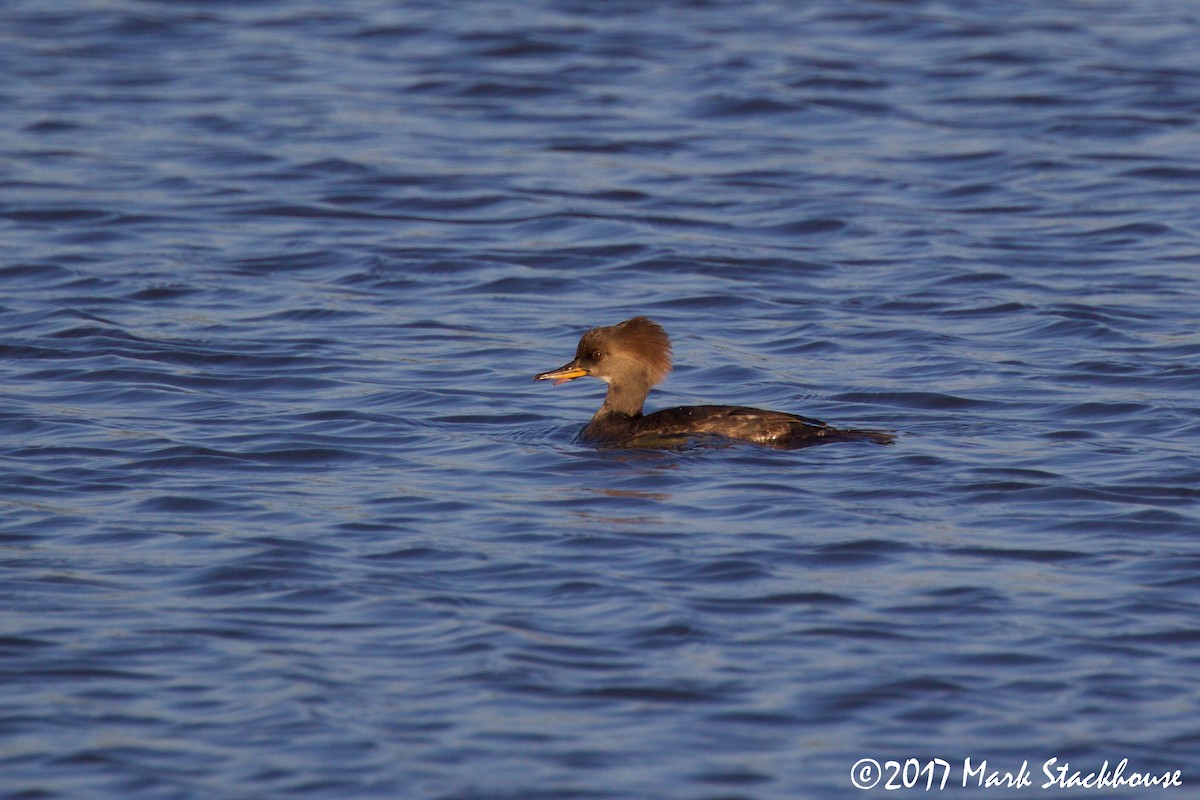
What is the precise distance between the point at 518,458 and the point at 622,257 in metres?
4.55

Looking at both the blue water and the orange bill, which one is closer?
the blue water

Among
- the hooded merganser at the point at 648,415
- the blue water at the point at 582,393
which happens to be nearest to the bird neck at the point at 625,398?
the hooded merganser at the point at 648,415

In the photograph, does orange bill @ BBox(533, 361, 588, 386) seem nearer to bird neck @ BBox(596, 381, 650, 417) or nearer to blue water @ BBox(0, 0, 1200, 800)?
bird neck @ BBox(596, 381, 650, 417)

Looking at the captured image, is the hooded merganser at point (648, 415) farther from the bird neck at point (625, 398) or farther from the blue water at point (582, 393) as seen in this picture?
the blue water at point (582, 393)

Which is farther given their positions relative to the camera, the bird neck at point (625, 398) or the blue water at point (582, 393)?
the bird neck at point (625, 398)

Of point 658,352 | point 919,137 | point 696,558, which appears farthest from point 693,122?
point 696,558

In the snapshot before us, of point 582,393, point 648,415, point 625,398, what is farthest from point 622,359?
point 582,393

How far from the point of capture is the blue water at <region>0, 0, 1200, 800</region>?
6434 mm

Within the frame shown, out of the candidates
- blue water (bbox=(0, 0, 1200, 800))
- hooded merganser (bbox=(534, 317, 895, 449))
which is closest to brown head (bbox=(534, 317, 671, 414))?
hooded merganser (bbox=(534, 317, 895, 449))

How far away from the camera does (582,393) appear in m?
11.7

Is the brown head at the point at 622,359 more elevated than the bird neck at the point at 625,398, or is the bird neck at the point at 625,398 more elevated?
the brown head at the point at 622,359

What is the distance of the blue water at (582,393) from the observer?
643cm

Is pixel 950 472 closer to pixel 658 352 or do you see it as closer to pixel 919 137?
pixel 658 352

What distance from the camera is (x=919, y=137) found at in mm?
16938
